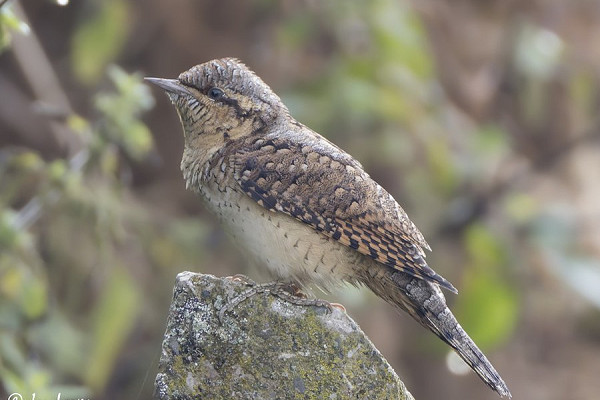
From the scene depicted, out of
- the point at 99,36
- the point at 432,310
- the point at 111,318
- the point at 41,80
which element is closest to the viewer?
the point at 432,310

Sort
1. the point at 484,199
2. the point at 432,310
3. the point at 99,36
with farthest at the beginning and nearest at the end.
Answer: the point at 484,199 → the point at 99,36 → the point at 432,310

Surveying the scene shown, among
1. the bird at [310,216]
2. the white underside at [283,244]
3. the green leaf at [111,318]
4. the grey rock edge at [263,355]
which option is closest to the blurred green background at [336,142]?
the green leaf at [111,318]

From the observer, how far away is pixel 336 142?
5328mm

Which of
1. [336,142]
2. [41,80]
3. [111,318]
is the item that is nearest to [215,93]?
[111,318]

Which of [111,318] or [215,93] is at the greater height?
[215,93]

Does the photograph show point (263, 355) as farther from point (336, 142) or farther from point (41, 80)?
point (41, 80)

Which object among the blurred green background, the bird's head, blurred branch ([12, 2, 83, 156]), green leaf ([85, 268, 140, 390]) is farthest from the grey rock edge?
blurred branch ([12, 2, 83, 156])

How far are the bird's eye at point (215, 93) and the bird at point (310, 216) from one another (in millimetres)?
13

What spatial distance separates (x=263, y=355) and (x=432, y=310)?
2.61 feet

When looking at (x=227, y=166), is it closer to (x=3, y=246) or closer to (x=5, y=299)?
(x=3, y=246)

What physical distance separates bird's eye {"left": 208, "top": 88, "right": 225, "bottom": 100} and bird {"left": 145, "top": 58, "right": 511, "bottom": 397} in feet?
0.04

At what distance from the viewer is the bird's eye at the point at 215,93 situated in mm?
3191

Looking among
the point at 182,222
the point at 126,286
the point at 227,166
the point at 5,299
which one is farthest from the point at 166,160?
the point at 227,166

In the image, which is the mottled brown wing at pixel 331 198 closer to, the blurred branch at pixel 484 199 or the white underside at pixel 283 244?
the white underside at pixel 283 244
